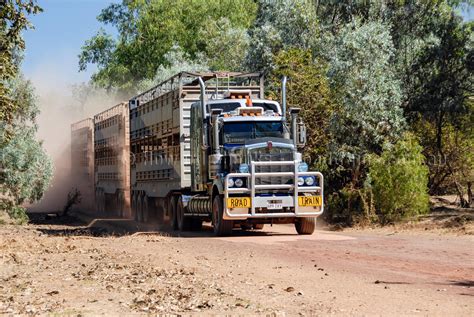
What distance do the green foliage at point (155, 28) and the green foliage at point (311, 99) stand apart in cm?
3510

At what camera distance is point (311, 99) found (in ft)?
112

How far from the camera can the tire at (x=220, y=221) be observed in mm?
24203

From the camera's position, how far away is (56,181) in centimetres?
5522

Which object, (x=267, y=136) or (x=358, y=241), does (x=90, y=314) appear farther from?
(x=267, y=136)

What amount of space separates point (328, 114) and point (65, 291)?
22.1 m

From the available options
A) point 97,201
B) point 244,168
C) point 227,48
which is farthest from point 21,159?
point 227,48

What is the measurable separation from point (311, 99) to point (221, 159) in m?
10.4

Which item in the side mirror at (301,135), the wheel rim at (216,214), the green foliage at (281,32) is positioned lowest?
the wheel rim at (216,214)

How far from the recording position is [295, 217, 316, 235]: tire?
966 inches

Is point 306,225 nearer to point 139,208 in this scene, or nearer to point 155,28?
point 139,208

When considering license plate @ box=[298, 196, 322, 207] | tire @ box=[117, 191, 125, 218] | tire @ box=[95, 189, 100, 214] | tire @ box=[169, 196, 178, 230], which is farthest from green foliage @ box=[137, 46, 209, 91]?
license plate @ box=[298, 196, 322, 207]

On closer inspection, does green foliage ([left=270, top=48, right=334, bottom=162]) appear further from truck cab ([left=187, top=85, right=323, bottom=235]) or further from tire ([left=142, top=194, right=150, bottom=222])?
truck cab ([left=187, top=85, right=323, bottom=235])

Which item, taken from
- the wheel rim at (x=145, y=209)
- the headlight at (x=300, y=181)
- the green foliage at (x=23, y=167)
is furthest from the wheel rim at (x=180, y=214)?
the green foliage at (x=23, y=167)

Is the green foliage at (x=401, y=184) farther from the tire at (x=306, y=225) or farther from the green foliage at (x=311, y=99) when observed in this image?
the tire at (x=306, y=225)
